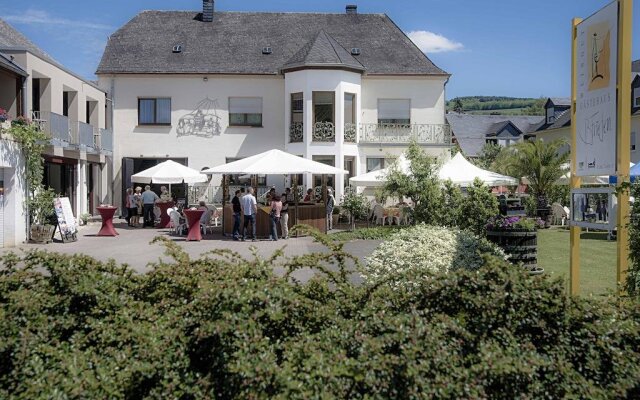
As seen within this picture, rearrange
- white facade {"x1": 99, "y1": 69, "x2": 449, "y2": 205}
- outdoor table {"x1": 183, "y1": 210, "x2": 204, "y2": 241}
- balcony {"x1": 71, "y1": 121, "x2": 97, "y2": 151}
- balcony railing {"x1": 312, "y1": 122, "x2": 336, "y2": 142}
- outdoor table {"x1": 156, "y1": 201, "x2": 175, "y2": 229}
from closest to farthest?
outdoor table {"x1": 183, "y1": 210, "x2": 204, "y2": 241}, balcony {"x1": 71, "y1": 121, "x2": 97, "y2": 151}, outdoor table {"x1": 156, "y1": 201, "x2": 175, "y2": 229}, balcony railing {"x1": 312, "y1": 122, "x2": 336, "y2": 142}, white facade {"x1": 99, "y1": 69, "x2": 449, "y2": 205}

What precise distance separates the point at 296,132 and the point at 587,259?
17962mm

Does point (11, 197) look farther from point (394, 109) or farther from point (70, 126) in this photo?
point (394, 109)

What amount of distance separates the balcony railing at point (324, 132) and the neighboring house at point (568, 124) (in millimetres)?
24209

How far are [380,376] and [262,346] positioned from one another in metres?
A: 0.78

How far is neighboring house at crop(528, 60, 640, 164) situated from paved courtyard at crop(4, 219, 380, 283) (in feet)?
110

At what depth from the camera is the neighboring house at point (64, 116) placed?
22.6 m

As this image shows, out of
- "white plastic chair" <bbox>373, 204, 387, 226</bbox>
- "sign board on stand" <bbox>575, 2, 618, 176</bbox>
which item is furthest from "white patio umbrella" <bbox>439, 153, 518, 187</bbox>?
"sign board on stand" <bbox>575, 2, 618, 176</bbox>

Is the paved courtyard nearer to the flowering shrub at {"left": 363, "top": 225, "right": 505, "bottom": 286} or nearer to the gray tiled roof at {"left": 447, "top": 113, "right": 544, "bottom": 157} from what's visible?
the flowering shrub at {"left": 363, "top": 225, "right": 505, "bottom": 286}

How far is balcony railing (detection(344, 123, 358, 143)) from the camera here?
3091 centimetres

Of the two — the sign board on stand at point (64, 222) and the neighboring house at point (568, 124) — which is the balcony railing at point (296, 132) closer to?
the sign board on stand at point (64, 222)

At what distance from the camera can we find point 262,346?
4.00 meters

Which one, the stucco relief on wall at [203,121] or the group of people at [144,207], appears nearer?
the group of people at [144,207]

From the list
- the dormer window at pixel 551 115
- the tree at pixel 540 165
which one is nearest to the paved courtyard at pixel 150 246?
the tree at pixel 540 165

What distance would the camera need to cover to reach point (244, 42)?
34.4m
